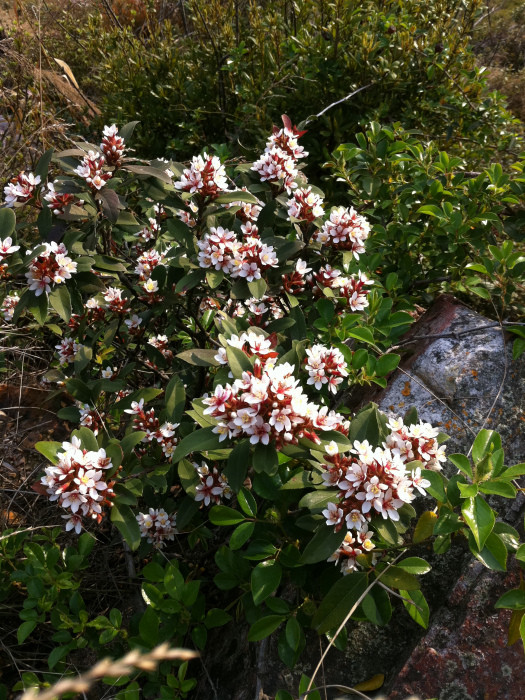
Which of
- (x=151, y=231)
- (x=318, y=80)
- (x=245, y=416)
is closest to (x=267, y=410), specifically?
(x=245, y=416)

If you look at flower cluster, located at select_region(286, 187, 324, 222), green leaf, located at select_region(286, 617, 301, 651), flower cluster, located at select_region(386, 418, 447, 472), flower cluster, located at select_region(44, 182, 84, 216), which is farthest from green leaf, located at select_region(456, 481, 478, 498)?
flower cluster, located at select_region(44, 182, 84, 216)

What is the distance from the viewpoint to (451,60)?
10.8 ft

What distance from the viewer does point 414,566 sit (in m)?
1.30

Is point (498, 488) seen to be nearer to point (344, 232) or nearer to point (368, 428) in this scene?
point (368, 428)

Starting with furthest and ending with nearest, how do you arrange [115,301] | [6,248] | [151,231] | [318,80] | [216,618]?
[318,80] < [151,231] < [115,301] < [6,248] < [216,618]

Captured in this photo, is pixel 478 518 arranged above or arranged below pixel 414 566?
above

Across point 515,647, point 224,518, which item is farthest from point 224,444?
point 515,647

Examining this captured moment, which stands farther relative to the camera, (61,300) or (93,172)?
(93,172)

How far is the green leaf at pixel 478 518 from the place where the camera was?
119cm

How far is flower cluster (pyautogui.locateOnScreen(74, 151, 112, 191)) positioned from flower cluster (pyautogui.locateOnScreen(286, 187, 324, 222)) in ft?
2.18

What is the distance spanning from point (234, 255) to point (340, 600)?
3.48 ft

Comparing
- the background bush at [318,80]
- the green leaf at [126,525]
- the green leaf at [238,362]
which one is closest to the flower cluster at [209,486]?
the green leaf at [126,525]

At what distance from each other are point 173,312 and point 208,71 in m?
2.58

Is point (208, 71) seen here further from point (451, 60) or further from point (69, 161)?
point (69, 161)
